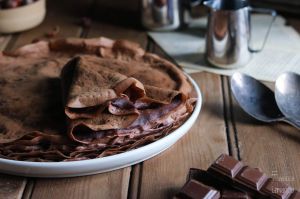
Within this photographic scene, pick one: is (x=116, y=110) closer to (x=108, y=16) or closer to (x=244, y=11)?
(x=244, y=11)

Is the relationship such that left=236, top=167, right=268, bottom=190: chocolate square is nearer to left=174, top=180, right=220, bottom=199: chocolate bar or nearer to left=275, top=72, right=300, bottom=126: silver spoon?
left=174, top=180, right=220, bottom=199: chocolate bar

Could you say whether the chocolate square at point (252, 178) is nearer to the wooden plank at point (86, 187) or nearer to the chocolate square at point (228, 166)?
the chocolate square at point (228, 166)

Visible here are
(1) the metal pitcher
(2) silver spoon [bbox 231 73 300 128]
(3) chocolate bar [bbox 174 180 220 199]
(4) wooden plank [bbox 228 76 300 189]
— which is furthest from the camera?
(1) the metal pitcher

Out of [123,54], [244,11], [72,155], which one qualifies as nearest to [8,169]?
[72,155]

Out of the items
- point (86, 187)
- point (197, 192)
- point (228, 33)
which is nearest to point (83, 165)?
point (86, 187)

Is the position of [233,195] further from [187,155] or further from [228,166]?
[187,155]

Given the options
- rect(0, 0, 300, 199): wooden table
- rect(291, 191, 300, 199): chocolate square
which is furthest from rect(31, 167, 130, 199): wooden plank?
rect(291, 191, 300, 199): chocolate square
